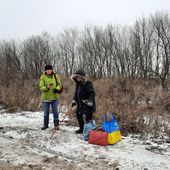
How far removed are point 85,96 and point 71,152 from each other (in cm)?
166

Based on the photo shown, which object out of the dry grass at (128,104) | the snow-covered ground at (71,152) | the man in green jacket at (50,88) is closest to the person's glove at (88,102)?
the snow-covered ground at (71,152)

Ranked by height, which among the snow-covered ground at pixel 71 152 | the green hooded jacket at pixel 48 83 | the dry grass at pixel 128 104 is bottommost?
the snow-covered ground at pixel 71 152

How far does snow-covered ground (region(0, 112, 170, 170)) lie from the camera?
4750mm

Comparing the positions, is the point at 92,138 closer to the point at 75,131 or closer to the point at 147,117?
the point at 75,131

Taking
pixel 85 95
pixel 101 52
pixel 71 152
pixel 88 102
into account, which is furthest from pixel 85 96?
pixel 101 52

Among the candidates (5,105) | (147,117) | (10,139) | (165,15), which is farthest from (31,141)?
(165,15)

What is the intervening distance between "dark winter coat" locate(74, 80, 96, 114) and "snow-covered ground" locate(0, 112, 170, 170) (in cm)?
74

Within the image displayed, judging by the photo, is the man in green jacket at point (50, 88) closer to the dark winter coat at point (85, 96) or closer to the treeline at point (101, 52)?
the dark winter coat at point (85, 96)

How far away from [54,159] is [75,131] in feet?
6.40

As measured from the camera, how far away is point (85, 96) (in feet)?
21.4

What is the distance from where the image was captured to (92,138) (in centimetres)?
591

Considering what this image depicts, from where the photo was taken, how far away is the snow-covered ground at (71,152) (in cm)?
475

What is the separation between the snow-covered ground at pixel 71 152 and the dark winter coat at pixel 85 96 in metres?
0.74

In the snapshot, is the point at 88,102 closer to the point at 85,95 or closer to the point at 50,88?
the point at 85,95
